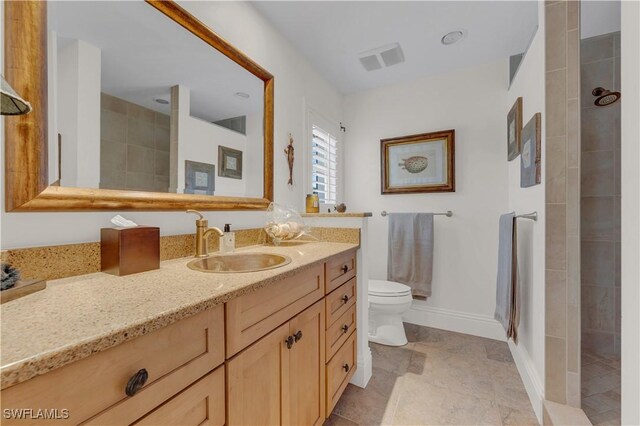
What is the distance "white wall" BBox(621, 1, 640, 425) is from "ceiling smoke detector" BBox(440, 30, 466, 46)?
1.66 m

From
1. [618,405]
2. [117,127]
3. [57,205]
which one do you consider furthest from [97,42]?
[618,405]

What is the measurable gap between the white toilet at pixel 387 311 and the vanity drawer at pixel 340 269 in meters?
0.56

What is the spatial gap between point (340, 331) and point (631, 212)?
120 centimetres

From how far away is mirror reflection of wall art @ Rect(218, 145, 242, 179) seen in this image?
4.87 feet

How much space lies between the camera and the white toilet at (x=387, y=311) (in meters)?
2.04

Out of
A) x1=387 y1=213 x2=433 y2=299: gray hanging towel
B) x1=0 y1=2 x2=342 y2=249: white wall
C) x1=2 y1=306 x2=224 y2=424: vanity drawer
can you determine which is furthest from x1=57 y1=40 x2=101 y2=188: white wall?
x1=387 y1=213 x2=433 y2=299: gray hanging towel

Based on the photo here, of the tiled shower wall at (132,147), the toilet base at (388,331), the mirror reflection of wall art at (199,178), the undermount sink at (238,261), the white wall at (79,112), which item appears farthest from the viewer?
the toilet base at (388,331)

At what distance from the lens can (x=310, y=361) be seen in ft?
3.70

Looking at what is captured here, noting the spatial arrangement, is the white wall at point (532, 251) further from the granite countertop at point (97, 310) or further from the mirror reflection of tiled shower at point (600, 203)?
the granite countertop at point (97, 310)

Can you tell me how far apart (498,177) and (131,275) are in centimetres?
259

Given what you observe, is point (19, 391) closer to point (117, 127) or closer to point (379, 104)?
point (117, 127)

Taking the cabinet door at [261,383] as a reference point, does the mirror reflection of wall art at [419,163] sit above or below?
above

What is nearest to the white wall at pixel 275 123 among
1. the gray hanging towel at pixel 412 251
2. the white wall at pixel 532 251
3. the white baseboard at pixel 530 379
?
the gray hanging towel at pixel 412 251

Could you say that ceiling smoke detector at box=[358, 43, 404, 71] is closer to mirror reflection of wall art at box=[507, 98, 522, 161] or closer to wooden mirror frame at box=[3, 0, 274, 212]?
mirror reflection of wall art at box=[507, 98, 522, 161]
